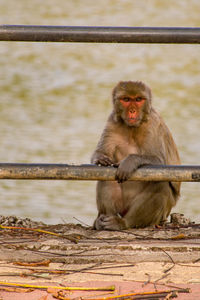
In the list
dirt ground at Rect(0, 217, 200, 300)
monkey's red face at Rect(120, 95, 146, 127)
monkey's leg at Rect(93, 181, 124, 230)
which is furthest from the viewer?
monkey's leg at Rect(93, 181, 124, 230)

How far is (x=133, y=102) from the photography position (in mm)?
5367

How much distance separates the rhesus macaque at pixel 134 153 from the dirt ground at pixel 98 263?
670mm

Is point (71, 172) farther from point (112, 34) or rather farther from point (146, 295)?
point (146, 295)

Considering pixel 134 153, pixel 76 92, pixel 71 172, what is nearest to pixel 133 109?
pixel 134 153

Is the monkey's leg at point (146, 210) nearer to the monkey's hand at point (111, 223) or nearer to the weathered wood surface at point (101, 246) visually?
the monkey's hand at point (111, 223)

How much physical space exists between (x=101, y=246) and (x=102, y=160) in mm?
→ 1201

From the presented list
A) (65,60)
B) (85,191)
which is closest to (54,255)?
(85,191)

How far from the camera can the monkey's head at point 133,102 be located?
5.35m

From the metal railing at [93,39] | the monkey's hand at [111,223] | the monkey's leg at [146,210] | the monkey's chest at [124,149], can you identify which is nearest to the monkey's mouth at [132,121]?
the monkey's chest at [124,149]

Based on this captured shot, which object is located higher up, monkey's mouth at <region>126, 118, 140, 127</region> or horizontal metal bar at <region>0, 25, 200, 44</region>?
monkey's mouth at <region>126, 118, 140, 127</region>

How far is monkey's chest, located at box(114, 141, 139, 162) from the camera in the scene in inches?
217

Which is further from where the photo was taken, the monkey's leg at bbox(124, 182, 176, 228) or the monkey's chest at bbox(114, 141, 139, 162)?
the monkey's chest at bbox(114, 141, 139, 162)

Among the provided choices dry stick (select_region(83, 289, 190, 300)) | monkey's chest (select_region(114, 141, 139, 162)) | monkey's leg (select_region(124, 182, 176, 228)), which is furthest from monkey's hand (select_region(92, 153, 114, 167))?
dry stick (select_region(83, 289, 190, 300))

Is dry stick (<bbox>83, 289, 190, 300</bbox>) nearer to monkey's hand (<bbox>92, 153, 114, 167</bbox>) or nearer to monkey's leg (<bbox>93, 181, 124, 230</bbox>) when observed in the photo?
monkey's hand (<bbox>92, 153, 114, 167</bbox>)
